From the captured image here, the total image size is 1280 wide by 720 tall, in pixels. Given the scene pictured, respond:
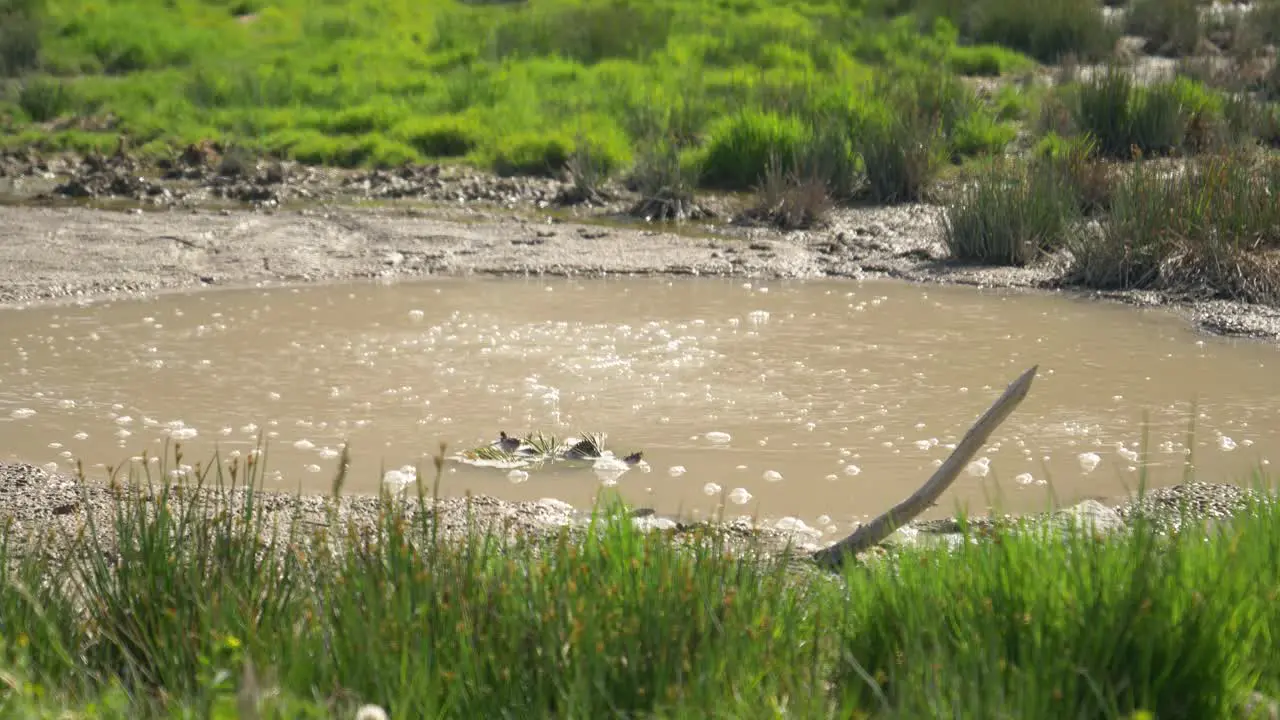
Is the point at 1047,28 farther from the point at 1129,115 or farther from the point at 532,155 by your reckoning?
the point at 532,155

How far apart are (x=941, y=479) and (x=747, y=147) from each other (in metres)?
8.72

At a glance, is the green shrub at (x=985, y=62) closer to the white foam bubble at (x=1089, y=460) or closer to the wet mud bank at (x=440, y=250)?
the wet mud bank at (x=440, y=250)

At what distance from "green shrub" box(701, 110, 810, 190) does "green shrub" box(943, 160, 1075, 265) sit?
2584mm

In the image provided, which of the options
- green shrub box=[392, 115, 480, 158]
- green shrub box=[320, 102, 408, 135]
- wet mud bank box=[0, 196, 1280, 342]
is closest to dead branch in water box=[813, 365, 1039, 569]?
wet mud bank box=[0, 196, 1280, 342]

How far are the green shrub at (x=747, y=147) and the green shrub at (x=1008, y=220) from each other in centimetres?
258

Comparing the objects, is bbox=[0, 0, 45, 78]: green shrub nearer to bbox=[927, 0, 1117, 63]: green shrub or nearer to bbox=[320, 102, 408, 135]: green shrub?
bbox=[320, 102, 408, 135]: green shrub

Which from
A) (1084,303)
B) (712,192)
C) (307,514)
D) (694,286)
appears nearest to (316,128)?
(712,192)

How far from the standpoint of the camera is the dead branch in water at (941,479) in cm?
411

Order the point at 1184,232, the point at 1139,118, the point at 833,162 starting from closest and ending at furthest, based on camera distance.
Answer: the point at 1184,232
the point at 833,162
the point at 1139,118

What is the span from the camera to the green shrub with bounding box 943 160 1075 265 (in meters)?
9.80

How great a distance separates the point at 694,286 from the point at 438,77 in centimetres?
867

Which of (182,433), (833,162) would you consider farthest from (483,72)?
(182,433)

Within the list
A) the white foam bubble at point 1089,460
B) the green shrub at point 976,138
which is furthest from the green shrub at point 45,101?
the white foam bubble at point 1089,460

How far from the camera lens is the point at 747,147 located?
12.8 metres
